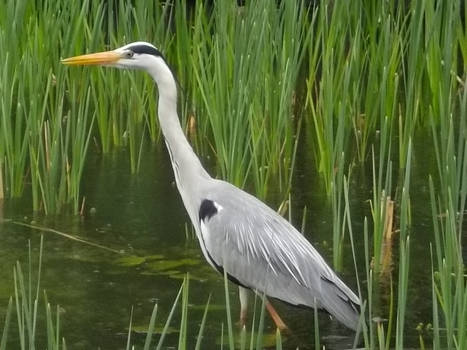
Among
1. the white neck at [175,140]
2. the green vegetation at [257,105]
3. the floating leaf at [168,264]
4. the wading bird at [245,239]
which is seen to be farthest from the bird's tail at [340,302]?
the floating leaf at [168,264]

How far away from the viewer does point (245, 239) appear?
460 centimetres

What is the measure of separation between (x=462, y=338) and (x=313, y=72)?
369cm

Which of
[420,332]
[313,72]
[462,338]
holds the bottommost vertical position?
[420,332]

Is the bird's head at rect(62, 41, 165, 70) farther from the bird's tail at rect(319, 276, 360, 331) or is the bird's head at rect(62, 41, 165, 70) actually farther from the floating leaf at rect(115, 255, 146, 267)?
the bird's tail at rect(319, 276, 360, 331)

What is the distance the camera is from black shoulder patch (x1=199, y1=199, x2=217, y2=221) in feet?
15.4

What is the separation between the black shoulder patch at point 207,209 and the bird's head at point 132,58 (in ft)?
2.06

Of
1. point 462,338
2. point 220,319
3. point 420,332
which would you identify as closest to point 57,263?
point 220,319

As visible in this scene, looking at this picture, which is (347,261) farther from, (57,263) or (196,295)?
(57,263)

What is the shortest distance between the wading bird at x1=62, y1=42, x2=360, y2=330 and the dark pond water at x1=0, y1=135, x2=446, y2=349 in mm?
162

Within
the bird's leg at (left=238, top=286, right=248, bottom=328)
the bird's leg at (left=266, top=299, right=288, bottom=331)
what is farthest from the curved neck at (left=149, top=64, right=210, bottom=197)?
the bird's leg at (left=266, top=299, right=288, bottom=331)

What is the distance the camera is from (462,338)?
2904 millimetres

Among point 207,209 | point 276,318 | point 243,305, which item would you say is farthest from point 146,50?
point 276,318

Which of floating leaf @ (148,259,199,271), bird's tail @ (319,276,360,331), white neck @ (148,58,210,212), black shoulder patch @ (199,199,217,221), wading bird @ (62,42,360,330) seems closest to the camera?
bird's tail @ (319,276,360,331)

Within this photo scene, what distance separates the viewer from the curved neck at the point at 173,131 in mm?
4863
